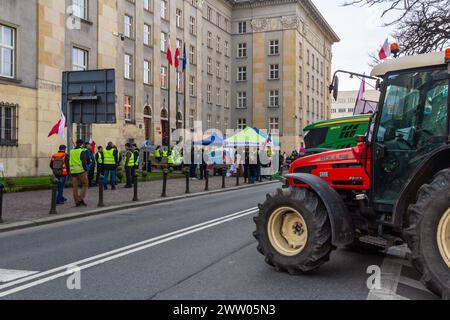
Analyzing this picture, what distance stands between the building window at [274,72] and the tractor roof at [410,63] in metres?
54.2

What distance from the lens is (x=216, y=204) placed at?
1448cm

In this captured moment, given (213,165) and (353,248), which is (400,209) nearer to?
(353,248)

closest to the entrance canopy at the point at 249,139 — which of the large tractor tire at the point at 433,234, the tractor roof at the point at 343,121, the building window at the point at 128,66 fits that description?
the tractor roof at the point at 343,121

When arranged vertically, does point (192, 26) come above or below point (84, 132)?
above

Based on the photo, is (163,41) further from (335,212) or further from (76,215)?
(335,212)

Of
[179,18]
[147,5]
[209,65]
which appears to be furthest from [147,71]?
[209,65]

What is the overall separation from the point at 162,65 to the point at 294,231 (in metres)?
37.8

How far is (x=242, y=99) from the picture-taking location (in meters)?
60.6

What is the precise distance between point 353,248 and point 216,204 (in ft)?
24.8

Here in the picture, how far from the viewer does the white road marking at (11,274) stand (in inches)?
226

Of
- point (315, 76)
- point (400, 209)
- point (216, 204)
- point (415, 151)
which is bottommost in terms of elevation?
point (216, 204)

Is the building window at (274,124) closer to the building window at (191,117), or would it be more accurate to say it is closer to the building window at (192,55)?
the building window at (191,117)

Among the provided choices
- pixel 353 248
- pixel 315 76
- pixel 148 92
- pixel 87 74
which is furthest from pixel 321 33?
pixel 353 248

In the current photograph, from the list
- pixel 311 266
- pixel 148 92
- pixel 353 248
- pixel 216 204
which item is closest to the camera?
pixel 311 266
